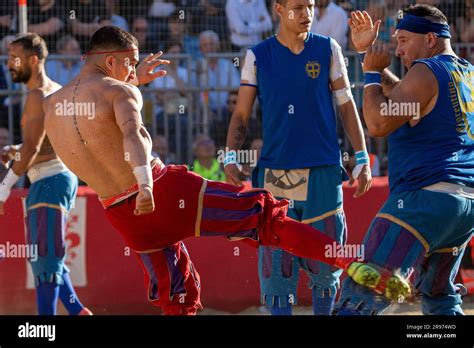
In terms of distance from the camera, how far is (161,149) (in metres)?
10.7

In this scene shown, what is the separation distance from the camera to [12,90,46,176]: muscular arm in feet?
27.7

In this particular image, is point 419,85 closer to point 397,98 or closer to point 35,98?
point 397,98

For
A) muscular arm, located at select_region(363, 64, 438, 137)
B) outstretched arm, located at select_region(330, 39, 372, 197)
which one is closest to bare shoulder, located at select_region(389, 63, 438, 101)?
muscular arm, located at select_region(363, 64, 438, 137)

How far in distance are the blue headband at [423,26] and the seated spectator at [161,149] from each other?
4.49 m

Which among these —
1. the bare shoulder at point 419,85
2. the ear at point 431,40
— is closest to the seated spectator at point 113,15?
the ear at point 431,40

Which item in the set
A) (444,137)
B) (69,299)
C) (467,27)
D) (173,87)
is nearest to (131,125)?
(444,137)

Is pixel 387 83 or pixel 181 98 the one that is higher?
pixel 387 83

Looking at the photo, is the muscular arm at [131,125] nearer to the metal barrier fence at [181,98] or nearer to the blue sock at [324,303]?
the blue sock at [324,303]

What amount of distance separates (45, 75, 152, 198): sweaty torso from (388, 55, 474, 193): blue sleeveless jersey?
5.52 ft

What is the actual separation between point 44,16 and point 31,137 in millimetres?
3020

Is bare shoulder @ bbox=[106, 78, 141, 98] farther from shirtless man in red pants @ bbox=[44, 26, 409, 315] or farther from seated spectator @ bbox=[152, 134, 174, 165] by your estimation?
seated spectator @ bbox=[152, 134, 174, 165]

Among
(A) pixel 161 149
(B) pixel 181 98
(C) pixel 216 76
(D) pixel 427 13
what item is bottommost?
(A) pixel 161 149

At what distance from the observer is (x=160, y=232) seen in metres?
6.51
